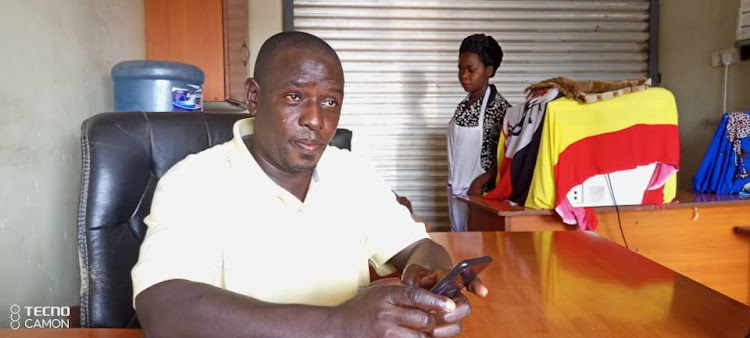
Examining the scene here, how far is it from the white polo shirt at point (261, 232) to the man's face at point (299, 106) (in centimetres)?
7

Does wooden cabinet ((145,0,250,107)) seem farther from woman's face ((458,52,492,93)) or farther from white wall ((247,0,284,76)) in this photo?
woman's face ((458,52,492,93))

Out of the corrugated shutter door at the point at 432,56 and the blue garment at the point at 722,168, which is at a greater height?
the corrugated shutter door at the point at 432,56

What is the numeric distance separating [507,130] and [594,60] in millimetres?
2498

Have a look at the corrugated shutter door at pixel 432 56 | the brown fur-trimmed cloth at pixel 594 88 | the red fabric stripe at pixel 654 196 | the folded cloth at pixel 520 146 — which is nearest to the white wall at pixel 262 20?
the corrugated shutter door at pixel 432 56

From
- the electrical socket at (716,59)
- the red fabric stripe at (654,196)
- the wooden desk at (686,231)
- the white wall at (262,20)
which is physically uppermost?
the white wall at (262,20)

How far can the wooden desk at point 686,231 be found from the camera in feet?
7.66

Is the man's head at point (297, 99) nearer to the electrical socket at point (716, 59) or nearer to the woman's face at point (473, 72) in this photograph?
the woman's face at point (473, 72)

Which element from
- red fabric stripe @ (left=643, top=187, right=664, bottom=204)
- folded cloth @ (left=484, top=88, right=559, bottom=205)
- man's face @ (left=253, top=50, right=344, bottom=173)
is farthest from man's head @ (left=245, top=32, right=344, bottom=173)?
red fabric stripe @ (left=643, top=187, right=664, bottom=204)

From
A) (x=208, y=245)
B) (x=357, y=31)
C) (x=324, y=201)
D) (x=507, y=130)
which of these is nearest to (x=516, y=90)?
(x=357, y=31)

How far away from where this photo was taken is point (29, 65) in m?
1.55

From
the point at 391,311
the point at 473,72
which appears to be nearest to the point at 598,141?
the point at 473,72

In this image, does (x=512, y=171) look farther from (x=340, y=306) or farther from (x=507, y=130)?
(x=340, y=306)

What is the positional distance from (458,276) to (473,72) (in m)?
2.39

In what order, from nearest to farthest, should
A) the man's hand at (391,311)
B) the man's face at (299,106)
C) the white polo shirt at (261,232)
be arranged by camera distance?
the man's hand at (391,311) < the white polo shirt at (261,232) < the man's face at (299,106)
